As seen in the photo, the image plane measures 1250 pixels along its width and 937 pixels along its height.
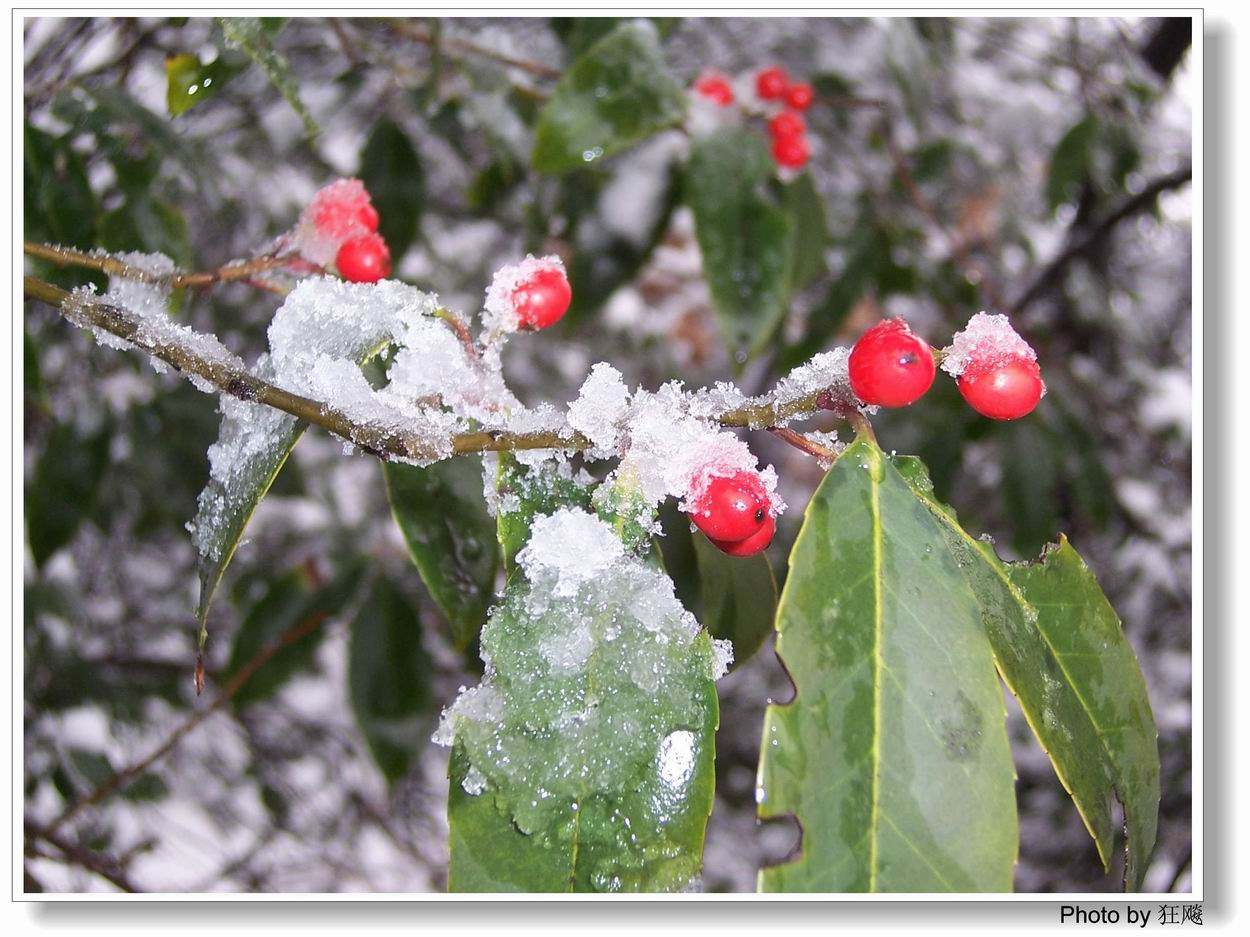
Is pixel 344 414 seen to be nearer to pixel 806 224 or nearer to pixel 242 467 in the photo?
pixel 242 467

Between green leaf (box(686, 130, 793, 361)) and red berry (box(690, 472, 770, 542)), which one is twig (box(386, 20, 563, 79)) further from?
red berry (box(690, 472, 770, 542))

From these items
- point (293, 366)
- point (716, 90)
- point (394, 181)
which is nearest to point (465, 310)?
point (394, 181)

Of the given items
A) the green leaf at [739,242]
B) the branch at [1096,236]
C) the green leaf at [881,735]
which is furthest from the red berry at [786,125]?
the green leaf at [881,735]

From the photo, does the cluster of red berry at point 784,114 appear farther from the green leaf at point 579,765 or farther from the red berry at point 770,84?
the green leaf at point 579,765

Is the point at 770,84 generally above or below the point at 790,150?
above

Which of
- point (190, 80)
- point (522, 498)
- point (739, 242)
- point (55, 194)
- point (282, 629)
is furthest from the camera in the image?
point (282, 629)
